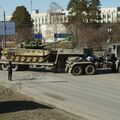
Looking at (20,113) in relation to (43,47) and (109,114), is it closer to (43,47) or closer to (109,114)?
(109,114)

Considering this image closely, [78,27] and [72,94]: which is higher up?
[78,27]

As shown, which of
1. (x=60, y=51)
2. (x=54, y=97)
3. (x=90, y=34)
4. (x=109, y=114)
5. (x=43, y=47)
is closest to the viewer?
(x=109, y=114)

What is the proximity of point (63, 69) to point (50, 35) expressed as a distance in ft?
248

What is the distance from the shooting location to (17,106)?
1634 centimetres

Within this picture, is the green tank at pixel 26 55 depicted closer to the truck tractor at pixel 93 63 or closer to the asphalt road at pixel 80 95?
the truck tractor at pixel 93 63

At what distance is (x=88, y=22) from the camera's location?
115m

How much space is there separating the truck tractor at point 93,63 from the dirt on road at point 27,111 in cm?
1634

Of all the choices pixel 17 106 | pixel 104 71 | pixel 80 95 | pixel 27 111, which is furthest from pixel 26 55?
pixel 27 111

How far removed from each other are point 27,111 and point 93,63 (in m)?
20.8

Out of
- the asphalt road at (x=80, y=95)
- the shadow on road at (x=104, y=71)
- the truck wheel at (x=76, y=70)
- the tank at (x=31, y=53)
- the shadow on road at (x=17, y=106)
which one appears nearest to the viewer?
the shadow on road at (x=17, y=106)

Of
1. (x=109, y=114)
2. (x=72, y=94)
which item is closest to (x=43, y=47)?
(x=72, y=94)

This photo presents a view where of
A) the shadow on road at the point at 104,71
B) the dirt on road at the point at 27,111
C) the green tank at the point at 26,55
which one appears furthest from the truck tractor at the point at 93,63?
the dirt on road at the point at 27,111

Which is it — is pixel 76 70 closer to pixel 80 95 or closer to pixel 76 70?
pixel 76 70

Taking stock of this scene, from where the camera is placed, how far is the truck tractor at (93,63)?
34656 mm
